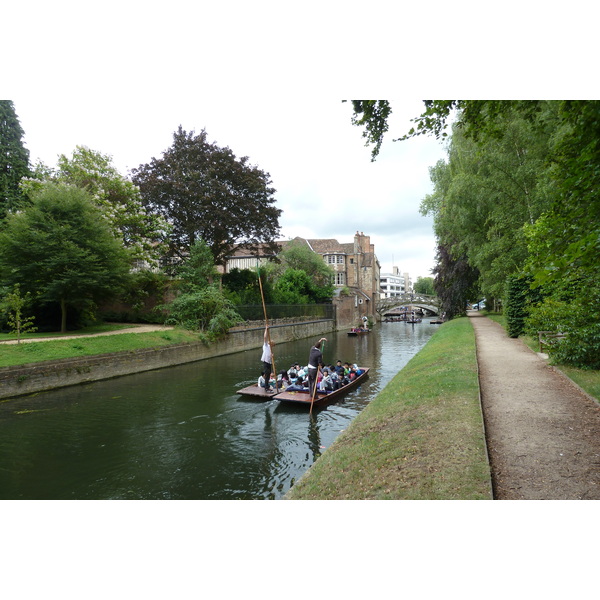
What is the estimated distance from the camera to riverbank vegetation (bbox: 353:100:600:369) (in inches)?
147

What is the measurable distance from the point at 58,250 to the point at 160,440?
11.4 metres

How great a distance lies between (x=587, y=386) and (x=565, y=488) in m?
4.69

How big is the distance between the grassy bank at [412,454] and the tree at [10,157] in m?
23.4

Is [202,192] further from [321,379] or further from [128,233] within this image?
[321,379]

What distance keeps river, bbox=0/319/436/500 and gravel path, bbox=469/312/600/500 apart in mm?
3096

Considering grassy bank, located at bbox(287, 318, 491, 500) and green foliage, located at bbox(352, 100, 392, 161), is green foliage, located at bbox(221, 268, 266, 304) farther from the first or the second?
green foliage, located at bbox(352, 100, 392, 161)

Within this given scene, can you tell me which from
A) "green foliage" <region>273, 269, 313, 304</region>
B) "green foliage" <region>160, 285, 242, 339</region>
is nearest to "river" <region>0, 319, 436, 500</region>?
"green foliage" <region>160, 285, 242, 339</region>

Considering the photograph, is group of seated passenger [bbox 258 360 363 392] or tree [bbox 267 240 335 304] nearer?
group of seated passenger [bbox 258 360 363 392]

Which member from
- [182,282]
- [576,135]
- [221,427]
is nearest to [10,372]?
[221,427]

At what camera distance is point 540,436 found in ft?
17.8

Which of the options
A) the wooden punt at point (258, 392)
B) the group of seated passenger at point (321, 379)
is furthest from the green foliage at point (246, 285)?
the wooden punt at point (258, 392)

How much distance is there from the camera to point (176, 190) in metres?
24.0

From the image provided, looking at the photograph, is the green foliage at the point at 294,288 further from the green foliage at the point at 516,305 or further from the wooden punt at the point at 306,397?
the wooden punt at the point at 306,397

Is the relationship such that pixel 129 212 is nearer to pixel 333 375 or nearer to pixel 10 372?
pixel 10 372
